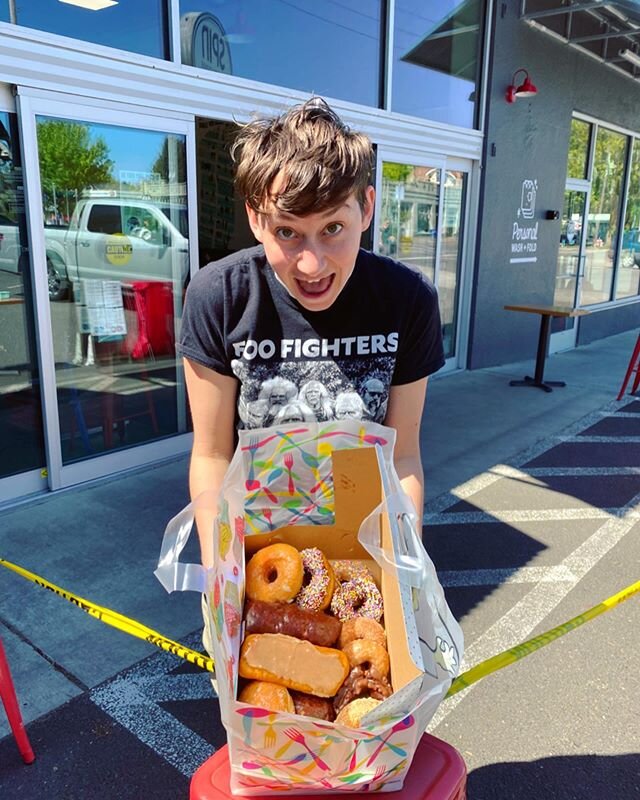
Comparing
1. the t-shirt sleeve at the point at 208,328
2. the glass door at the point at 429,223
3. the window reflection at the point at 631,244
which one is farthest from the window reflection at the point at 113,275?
the window reflection at the point at 631,244

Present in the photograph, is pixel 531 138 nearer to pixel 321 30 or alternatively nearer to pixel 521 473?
pixel 321 30

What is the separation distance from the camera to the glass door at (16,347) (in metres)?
3.87

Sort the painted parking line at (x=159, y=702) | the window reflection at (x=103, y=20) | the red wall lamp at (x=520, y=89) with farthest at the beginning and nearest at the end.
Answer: the red wall lamp at (x=520, y=89), the window reflection at (x=103, y=20), the painted parking line at (x=159, y=702)

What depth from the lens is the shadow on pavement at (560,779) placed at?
2.20 m

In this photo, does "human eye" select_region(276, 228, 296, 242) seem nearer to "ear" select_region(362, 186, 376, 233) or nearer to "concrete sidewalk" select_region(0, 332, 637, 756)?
"ear" select_region(362, 186, 376, 233)

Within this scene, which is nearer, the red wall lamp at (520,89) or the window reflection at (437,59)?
the window reflection at (437,59)

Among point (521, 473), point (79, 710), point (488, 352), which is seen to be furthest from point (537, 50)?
point (79, 710)

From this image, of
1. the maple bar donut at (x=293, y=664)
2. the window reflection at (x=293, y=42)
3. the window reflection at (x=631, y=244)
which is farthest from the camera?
the window reflection at (x=631, y=244)

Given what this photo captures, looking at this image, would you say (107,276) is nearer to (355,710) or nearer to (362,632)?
(362,632)

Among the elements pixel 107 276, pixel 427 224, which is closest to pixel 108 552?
pixel 107 276

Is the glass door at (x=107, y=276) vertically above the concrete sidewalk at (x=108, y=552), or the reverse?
the glass door at (x=107, y=276)

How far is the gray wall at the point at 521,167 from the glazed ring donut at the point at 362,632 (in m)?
7.13

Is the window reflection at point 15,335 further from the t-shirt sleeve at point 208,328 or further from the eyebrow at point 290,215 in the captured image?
the eyebrow at point 290,215

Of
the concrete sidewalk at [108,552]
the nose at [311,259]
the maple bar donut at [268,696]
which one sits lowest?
the concrete sidewalk at [108,552]
